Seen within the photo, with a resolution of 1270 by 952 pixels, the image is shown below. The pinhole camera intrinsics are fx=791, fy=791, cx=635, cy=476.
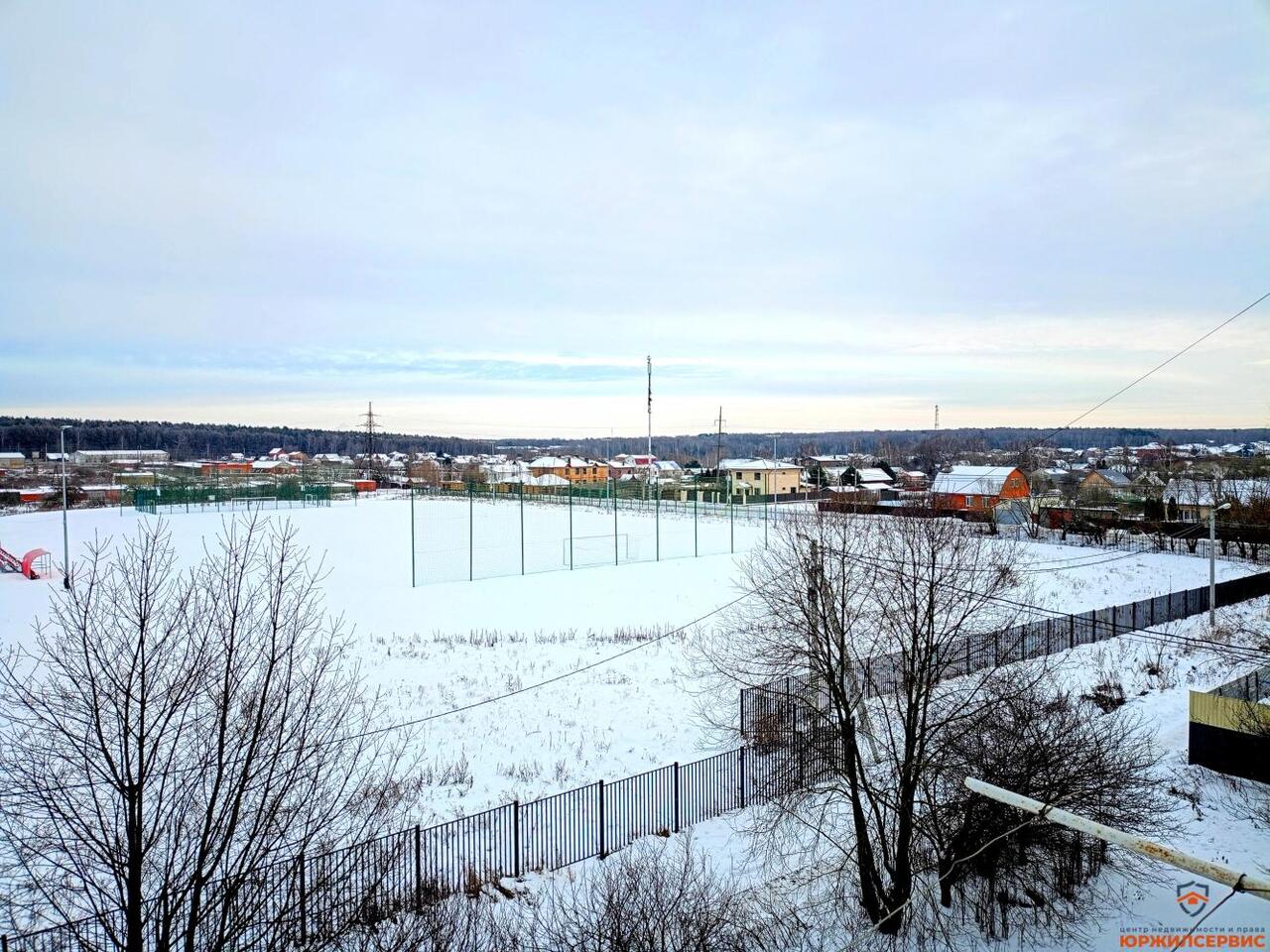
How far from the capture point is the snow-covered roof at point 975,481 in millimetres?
60328

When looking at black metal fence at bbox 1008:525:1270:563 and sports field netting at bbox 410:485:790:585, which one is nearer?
sports field netting at bbox 410:485:790:585

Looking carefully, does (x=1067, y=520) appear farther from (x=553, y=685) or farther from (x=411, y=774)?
(x=411, y=774)

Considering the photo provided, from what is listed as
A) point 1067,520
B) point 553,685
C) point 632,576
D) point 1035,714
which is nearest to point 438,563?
point 632,576

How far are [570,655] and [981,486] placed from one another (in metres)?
49.9

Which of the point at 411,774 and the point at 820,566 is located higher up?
the point at 820,566

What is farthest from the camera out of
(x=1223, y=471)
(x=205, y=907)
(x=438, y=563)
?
(x=1223, y=471)

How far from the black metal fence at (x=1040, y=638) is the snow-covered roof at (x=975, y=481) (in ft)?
89.5

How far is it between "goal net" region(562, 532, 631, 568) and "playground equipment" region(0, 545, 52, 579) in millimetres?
22397

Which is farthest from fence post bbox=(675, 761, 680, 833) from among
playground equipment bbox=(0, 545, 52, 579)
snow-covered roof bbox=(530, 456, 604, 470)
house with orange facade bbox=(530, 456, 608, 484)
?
house with orange facade bbox=(530, 456, 608, 484)

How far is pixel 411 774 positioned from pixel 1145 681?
1951cm

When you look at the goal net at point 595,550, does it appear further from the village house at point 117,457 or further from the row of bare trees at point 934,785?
the village house at point 117,457

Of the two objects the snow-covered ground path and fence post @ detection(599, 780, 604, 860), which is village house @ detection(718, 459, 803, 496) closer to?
the snow-covered ground path

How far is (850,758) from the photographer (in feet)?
37.9

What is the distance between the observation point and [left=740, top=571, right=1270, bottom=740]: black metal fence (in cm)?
1527
